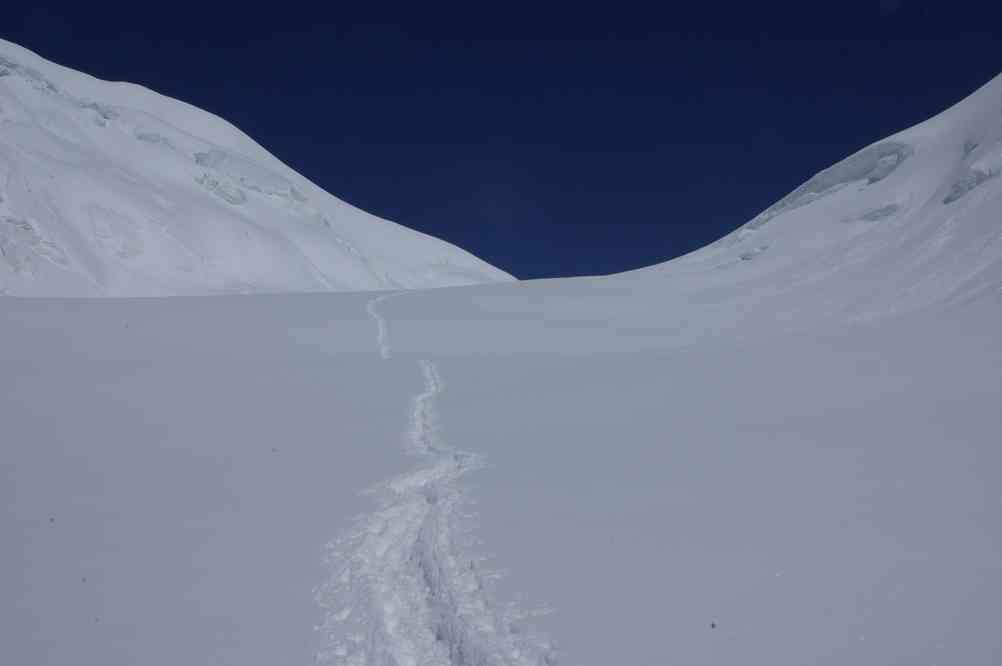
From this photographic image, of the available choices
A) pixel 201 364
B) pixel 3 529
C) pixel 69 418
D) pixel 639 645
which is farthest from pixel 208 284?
pixel 639 645

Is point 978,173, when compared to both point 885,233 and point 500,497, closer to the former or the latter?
point 885,233

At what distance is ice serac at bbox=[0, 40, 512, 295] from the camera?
4325 centimetres

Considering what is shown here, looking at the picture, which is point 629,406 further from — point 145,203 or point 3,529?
point 145,203

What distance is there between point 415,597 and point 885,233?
1039 inches

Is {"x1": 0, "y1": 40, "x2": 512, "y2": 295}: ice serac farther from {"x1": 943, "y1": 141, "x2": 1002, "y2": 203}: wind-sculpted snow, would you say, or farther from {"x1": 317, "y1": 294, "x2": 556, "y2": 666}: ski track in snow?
{"x1": 943, "y1": 141, "x2": 1002, "y2": 203}: wind-sculpted snow

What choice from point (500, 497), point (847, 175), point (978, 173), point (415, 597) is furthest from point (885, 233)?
point (415, 597)

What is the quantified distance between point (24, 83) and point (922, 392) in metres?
69.1

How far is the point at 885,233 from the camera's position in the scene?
2661 centimetres

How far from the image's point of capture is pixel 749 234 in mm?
37125

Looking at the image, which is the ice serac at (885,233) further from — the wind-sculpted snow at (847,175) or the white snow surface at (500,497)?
the white snow surface at (500,497)

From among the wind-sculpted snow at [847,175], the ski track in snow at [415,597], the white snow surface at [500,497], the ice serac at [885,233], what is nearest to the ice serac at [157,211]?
the ice serac at [885,233]

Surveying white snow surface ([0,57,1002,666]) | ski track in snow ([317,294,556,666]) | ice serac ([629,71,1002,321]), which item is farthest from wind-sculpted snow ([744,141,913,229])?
ski track in snow ([317,294,556,666])

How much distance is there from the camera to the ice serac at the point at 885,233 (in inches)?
733

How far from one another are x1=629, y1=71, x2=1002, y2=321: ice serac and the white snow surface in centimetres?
275
